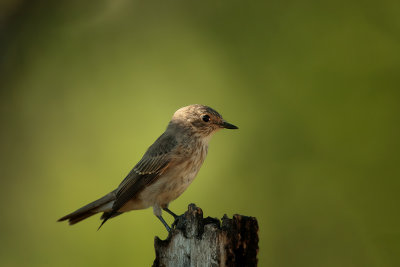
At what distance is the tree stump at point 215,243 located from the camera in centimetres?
292

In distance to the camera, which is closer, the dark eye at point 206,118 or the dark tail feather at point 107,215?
the dark tail feather at point 107,215

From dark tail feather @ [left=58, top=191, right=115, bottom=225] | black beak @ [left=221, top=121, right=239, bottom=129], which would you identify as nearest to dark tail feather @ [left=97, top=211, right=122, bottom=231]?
dark tail feather @ [left=58, top=191, right=115, bottom=225]

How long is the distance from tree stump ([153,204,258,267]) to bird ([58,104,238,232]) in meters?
1.35

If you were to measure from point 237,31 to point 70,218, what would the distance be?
9.47ft

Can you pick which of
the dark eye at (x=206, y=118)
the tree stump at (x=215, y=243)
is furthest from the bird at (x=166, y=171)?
the tree stump at (x=215, y=243)

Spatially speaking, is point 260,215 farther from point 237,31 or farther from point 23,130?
point 23,130

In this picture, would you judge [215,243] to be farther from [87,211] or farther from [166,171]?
[87,211]

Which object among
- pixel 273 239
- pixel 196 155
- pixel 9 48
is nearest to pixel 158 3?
pixel 9 48

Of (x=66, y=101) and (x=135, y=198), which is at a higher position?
(x=66, y=101)

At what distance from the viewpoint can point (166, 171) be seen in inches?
183

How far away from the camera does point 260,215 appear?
5.48m

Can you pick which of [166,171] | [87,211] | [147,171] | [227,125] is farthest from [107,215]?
[227,125]

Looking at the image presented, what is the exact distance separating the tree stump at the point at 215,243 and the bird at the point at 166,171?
135 cm

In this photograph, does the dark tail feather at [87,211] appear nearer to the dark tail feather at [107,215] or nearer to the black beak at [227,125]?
the dark tail feather at [107,215]
